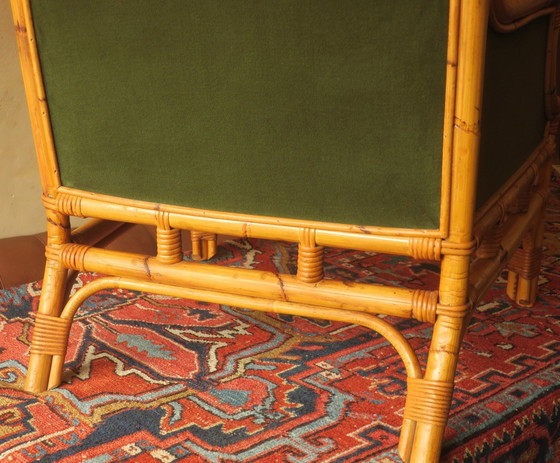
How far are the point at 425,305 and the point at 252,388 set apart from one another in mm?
372

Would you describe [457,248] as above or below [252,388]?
above

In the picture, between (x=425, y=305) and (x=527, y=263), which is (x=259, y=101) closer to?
(x=425, y=305)

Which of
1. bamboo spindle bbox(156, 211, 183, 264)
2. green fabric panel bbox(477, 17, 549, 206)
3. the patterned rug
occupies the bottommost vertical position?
the patterned rug

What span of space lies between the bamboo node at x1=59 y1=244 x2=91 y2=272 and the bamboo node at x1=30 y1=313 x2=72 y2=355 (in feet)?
0.31

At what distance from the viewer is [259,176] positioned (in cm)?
102

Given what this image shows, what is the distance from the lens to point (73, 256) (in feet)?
3.89

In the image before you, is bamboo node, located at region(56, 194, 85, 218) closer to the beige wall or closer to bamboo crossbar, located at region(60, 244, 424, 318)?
bamboo crossbar, located at region(60, 244, 424, 318)

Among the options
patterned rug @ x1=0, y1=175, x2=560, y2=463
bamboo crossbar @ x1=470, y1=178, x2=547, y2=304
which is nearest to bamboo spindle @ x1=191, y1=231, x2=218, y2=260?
patterned rug @ x1=0, y1=175, x2=560, y2=463

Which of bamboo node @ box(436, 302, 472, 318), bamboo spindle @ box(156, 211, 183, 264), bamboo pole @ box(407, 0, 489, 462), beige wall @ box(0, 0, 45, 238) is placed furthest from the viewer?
beige wall @ box(0, 0, 45, 238)

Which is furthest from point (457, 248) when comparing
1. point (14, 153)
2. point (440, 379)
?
point (14, 153)

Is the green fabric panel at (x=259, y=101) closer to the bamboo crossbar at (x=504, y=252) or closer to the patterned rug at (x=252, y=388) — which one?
the bamboo crossbar at (x=504, y=252)

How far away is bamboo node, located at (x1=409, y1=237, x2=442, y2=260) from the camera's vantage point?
0.95 metres

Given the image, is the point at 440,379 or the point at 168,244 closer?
the point at 440,379

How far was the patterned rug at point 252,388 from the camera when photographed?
1.05 metres
